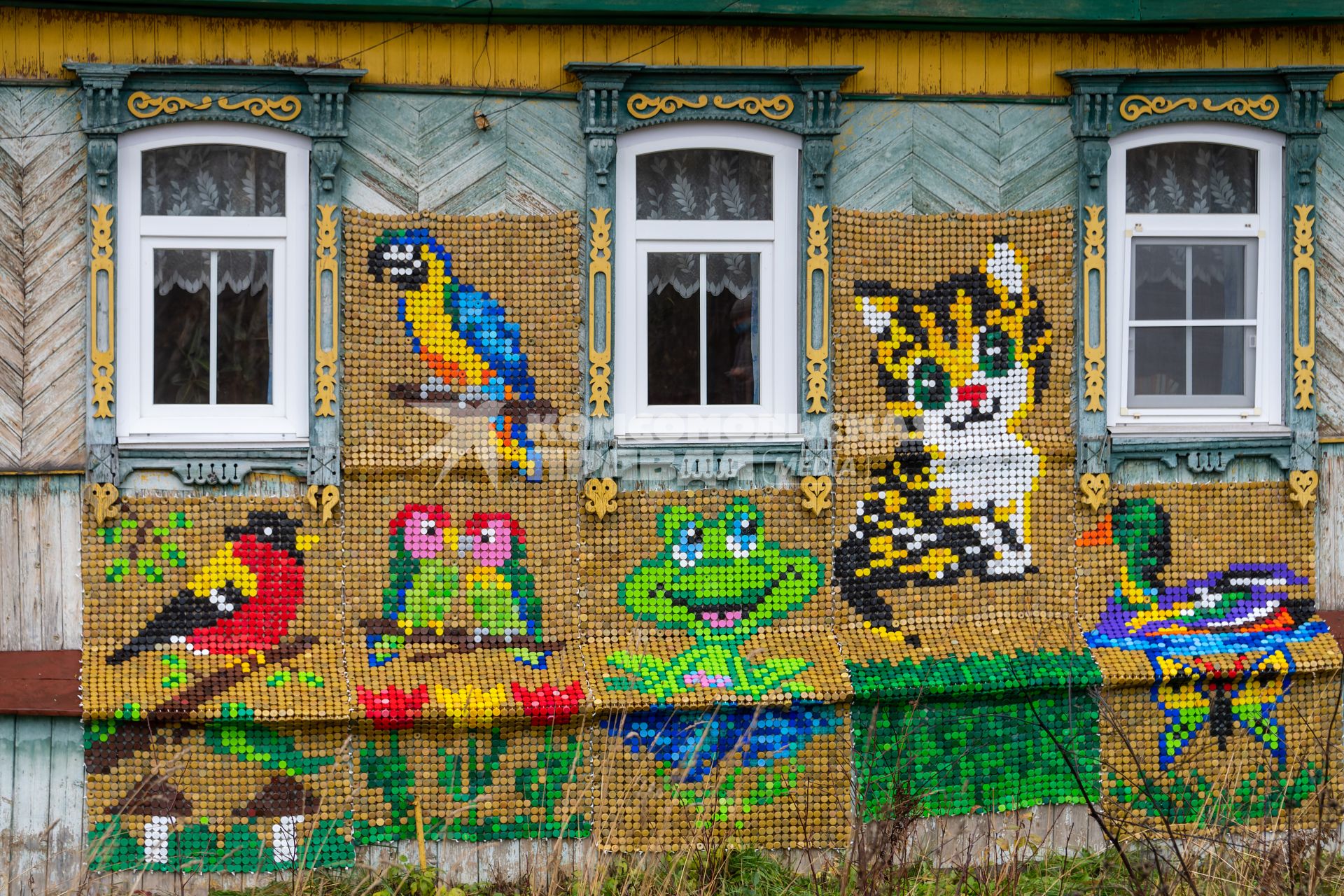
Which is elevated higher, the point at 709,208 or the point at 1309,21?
the point at 1309,21

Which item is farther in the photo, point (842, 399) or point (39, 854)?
point (842, 399)

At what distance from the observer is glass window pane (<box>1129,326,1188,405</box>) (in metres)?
7.10

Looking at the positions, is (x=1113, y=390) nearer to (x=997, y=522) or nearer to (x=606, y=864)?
(x=997, y=522)

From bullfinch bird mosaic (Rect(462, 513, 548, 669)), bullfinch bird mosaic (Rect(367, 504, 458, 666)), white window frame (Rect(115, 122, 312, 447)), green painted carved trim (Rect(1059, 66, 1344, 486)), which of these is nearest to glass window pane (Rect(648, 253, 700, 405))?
bullfinch bird mosaic (Rect(462, 513, 548, 669))

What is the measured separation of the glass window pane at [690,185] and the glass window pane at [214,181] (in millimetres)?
1718

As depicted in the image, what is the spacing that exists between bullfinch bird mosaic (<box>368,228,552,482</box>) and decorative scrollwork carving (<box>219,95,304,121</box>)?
2.25ft

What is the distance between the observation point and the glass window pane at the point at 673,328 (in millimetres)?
6840

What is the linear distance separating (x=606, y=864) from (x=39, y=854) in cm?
277

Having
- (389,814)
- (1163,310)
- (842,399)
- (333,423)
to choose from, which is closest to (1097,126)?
(1163,310)

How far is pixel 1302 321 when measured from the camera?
6.97 metres

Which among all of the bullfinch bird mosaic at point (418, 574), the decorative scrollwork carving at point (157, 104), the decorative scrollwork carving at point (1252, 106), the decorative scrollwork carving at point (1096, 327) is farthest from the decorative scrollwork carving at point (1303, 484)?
the decorative scrollwork carving at point (157, 104)

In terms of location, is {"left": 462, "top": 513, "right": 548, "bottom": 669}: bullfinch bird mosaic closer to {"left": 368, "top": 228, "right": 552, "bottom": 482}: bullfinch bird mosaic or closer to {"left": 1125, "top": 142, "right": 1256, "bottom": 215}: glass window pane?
{"left": 368, "top": 228, "right": 552, "bottom": 482}: bullfinch bird mosaic

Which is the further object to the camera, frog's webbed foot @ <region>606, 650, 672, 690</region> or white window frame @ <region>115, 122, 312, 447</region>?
frog's webbed foot @ <region>606, 650, 672, 690</region>

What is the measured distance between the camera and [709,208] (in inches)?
268
